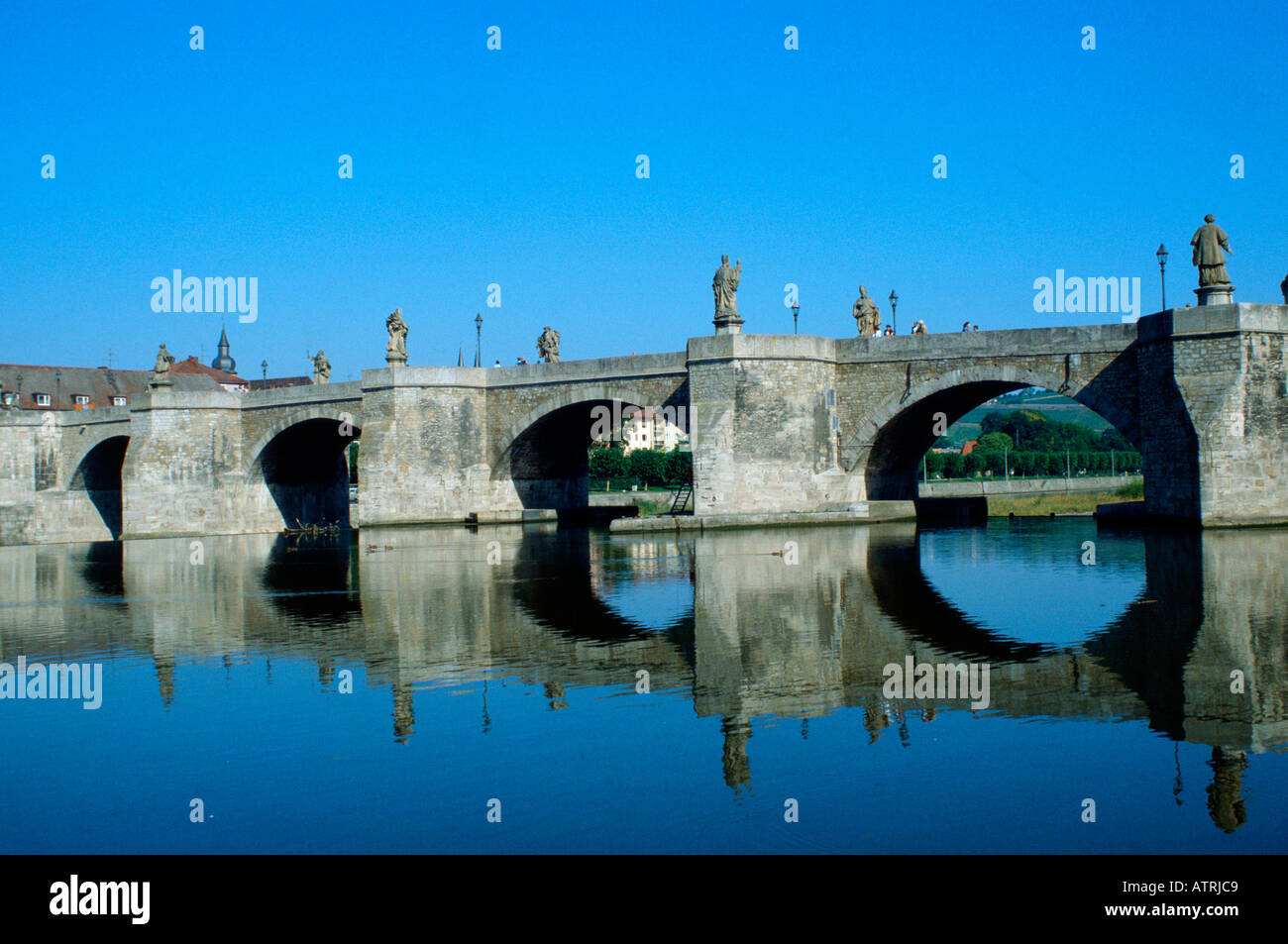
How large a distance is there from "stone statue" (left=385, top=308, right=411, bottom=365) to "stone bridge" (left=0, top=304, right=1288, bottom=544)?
0.79m

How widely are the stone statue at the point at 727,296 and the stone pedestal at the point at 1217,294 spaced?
1164cm

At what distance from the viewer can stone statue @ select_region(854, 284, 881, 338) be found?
3403cm

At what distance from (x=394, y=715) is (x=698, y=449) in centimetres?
2281

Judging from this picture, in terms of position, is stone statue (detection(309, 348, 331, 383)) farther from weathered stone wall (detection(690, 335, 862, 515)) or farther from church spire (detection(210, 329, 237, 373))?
church spire (detection(210, 329, 237, 373))

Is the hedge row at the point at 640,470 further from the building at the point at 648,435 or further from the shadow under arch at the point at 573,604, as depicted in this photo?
the shadow under arch at the point at 573,604

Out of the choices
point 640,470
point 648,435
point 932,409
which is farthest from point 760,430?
point 648,435

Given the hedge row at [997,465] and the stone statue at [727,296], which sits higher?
the stone statue at [727,296]

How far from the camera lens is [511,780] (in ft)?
25.6

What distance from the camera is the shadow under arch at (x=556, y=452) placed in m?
39.1

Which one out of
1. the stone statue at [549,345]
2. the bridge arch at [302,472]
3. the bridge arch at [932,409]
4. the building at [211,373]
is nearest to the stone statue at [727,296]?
the bridge arch at [932,409]

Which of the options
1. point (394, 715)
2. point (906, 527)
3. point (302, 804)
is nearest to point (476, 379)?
point (906, 527)

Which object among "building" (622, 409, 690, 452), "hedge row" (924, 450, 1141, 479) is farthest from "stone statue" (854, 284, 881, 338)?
"building" (622, 409, 690, 452)
